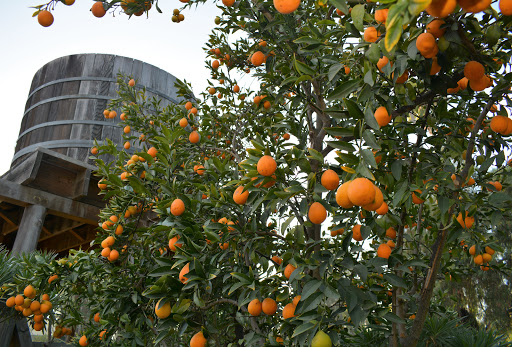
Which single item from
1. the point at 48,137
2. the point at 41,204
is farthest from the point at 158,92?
the point at 41,204

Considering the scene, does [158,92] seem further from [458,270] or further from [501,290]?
[501,290]

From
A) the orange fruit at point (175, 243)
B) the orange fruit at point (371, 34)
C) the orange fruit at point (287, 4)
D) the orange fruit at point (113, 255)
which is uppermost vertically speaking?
the orange fruit at point (287, 4)

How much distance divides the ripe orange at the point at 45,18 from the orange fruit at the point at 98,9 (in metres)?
0.20

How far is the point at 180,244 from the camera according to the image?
159cm

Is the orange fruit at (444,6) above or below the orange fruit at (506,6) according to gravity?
below

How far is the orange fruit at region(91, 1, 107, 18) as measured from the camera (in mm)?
1820

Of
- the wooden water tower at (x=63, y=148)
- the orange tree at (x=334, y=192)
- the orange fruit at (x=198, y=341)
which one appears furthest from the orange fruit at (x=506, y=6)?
the wooden water tower at (x=63, y=148)

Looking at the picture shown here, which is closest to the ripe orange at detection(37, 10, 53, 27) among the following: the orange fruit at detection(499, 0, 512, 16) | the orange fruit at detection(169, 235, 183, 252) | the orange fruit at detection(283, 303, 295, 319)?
the orange fruit at detection(169, 235, 183, 252)

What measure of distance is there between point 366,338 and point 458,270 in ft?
2.14

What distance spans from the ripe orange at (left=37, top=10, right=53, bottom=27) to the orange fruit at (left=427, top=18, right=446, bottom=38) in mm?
1687

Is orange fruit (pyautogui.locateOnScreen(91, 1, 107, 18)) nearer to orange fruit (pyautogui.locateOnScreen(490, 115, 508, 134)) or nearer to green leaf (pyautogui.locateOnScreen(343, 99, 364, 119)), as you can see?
green leaf (pyautogui.locateOnScreen(343, 99, 364, 119))

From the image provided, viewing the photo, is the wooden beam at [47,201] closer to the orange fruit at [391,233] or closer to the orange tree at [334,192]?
the orange tree at [334,192]

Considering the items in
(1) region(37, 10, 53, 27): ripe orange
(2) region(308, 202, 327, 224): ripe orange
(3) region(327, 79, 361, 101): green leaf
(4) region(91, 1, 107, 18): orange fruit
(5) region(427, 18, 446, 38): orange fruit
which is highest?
(4) region(91, 1, 107, 18): orange fruit

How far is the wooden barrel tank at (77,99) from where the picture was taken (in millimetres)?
5887
